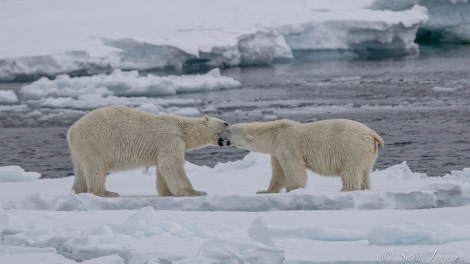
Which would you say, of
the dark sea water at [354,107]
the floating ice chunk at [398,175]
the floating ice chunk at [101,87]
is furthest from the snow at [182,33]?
the floating ice chunk at [398,175]

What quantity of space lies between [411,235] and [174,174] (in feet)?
8.91

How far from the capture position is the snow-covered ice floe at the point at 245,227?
429 centimetres

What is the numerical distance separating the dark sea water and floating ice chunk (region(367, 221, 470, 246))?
24.5ft

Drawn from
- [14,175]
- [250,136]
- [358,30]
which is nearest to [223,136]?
[250,136]

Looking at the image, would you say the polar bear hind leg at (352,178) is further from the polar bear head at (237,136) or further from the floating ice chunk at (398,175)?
the floating ice chunk at (398,175)

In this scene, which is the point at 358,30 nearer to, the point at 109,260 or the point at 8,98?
the point at 8,98

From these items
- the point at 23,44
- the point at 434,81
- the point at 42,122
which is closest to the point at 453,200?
the point at 42,122

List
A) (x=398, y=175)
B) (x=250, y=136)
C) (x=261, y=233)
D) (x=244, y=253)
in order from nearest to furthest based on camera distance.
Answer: (x=244, y=253)
(x=261, y=233)
(x=250, y=136)
(x=398, y=175)

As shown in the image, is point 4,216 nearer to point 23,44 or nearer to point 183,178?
point 183,178

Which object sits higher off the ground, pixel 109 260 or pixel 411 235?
pixel 411 235

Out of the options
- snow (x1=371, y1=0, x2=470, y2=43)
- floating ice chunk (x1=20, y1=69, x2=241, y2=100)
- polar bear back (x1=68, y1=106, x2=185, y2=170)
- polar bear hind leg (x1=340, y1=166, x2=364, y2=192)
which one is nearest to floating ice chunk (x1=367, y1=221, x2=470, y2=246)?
polar bear hind leg (x1=340, y1=166, x2=364, y2=192)

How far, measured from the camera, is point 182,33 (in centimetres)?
2723

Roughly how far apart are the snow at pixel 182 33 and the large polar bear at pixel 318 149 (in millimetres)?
16981

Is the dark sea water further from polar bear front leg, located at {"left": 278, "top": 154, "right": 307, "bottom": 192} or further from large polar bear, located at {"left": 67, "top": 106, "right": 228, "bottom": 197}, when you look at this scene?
large polar bear, located at {"left": 67, "top": 106, "right": 228, "bottom": 197}
